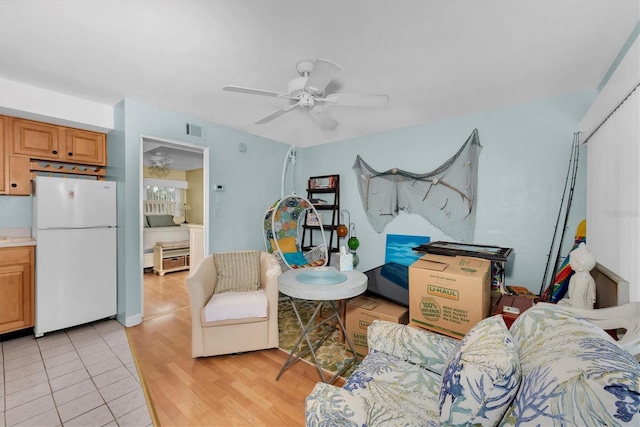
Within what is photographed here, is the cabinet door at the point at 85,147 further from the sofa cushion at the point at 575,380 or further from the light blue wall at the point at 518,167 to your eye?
the sofa cushion at the point at 575,380

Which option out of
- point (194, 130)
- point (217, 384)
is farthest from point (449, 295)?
point (194, 130)

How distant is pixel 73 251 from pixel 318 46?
3.12m

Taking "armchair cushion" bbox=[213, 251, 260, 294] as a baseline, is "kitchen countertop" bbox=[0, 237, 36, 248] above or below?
above

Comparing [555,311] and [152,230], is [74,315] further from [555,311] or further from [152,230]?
[555,311]

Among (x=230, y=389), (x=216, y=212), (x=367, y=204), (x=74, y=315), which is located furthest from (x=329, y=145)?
(x=74, y=315)

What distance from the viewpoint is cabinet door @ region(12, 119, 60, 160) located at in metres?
2.59

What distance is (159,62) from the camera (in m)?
2.03

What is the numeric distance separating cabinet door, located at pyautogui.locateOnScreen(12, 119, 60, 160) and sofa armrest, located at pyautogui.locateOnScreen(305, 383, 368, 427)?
3614 millimetres

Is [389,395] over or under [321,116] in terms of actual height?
under

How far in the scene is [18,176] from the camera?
8.63ft

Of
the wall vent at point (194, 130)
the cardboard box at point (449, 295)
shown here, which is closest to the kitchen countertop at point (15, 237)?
the wall vent at point (194, 130)

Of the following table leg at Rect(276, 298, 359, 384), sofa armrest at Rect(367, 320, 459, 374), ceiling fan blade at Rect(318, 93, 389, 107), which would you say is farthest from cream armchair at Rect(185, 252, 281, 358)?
ceiling fan blade at Rect(318, 93, 389, 107)

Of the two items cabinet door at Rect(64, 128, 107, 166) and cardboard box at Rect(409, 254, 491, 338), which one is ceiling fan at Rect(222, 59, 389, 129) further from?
cabinet door at Rect(64, 128, 107, 166)

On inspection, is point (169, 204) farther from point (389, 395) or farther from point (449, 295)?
point (389, 395)
